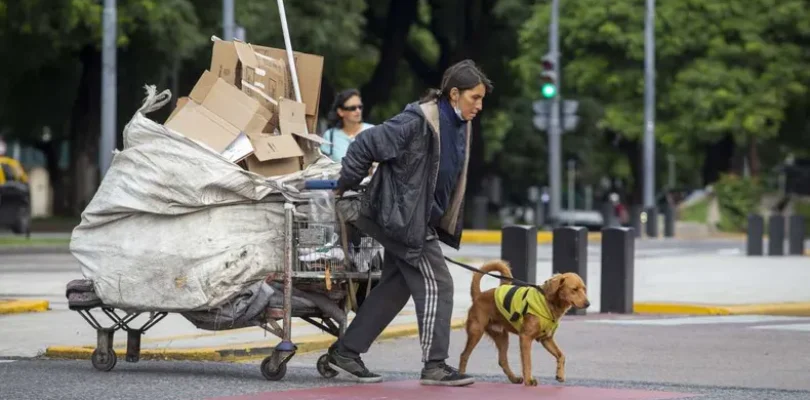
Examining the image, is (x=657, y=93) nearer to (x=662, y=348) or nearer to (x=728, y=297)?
(x=728, y=297)

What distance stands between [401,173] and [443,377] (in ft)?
3.71

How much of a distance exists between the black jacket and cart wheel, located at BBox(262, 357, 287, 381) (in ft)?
3.11

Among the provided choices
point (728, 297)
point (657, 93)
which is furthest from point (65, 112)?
point (728, 297)

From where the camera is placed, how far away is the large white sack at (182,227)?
1009 cm

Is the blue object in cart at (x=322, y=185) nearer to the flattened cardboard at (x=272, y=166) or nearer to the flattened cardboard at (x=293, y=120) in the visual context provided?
the flattened cardboard at (x=272, y=166)

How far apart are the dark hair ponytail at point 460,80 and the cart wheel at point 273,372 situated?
1.66m

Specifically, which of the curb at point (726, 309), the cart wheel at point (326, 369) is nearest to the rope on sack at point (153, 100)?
the cart wheel at point (326, 369)

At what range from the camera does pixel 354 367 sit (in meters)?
10.1

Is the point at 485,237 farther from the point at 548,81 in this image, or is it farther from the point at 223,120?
the point at 223,120

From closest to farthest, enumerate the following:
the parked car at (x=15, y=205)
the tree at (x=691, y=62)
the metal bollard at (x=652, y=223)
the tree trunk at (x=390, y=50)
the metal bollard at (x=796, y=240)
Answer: the metal bollard at (x=796, y=240), the parked car at (x=15, y=205), the metal bollard at (x=652, y=223), the tree at (x=691, y=62), the tree trunk at (x=390, y=50)

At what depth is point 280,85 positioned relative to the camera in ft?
35.8

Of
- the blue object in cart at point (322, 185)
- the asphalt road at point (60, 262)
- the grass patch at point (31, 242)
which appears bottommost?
the asphalt road at point (60, 262)

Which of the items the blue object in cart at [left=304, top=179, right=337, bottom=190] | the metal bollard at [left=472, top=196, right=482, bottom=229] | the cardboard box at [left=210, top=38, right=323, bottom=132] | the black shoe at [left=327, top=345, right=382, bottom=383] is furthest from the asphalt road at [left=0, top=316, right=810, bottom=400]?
the metal bollard at [left=472, top=196, right=482, bottom=229]

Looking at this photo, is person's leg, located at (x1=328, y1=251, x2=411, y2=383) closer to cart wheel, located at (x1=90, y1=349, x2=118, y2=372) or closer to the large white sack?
the large white sack
